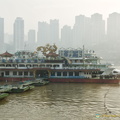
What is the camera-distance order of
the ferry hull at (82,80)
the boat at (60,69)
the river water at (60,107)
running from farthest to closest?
1. the boat at (60,69)
2. the ferry hull at (82,80)
3. the river water at (60,107)

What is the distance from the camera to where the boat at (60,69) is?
2185 inches

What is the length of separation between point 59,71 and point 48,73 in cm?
330

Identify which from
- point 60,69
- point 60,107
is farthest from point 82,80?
point 60,107

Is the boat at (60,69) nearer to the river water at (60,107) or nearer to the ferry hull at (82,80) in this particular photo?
the ferry hull at (82,80)

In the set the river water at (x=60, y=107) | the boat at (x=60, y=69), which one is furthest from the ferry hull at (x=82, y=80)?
the river water at (x=60, y=107)

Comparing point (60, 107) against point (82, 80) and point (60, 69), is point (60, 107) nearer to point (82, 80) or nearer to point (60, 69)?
point (82, 80)

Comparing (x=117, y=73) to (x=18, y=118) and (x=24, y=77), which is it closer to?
(x=24, y=77)

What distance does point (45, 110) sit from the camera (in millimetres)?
28281

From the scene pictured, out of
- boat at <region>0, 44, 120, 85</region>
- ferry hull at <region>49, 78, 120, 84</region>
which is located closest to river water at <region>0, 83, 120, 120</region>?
ferry hull at <region>49, 78, 120, 84</region>

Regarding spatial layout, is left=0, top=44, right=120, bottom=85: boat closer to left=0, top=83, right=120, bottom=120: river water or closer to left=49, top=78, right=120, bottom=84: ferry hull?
left=49, top=78, right=120, bottom=84: ferry hull

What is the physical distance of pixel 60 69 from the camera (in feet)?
187

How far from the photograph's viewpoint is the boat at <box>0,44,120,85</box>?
182 ft

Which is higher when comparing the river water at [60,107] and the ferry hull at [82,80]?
the ferry hull at [82,80]

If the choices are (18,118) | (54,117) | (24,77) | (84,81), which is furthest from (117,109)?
(24,77)
